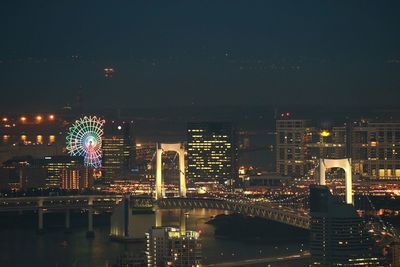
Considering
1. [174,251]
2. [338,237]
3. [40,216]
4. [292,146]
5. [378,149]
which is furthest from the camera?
[292,146]

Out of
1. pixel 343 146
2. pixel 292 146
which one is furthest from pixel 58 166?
pixel 343 146

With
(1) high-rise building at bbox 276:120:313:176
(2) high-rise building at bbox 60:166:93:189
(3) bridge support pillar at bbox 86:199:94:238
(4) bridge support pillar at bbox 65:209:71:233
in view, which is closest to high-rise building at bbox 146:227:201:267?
(3) bridge support pillar at bbox 86:199:94:238

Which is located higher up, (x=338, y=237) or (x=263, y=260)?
(x=338, y=237)

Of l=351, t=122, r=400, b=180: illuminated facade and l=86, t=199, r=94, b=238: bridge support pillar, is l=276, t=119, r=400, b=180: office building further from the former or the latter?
l=86, t=199, r=94, b=238: bridge support pillar

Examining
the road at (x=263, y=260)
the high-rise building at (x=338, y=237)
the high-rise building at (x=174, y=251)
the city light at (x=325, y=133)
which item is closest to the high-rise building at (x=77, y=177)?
the city light at (x=325, y=133)

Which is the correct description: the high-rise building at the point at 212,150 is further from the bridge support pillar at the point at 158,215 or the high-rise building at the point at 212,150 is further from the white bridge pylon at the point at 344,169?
the white bridge pylon at the point at 344,169

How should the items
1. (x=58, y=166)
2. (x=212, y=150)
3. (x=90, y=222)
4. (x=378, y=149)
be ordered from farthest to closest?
(x=212, y=150) < (x=58, y=166) < (x=378, y=149) < (x=90, y=222)

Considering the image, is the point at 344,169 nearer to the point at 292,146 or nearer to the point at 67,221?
the point at 67,221
